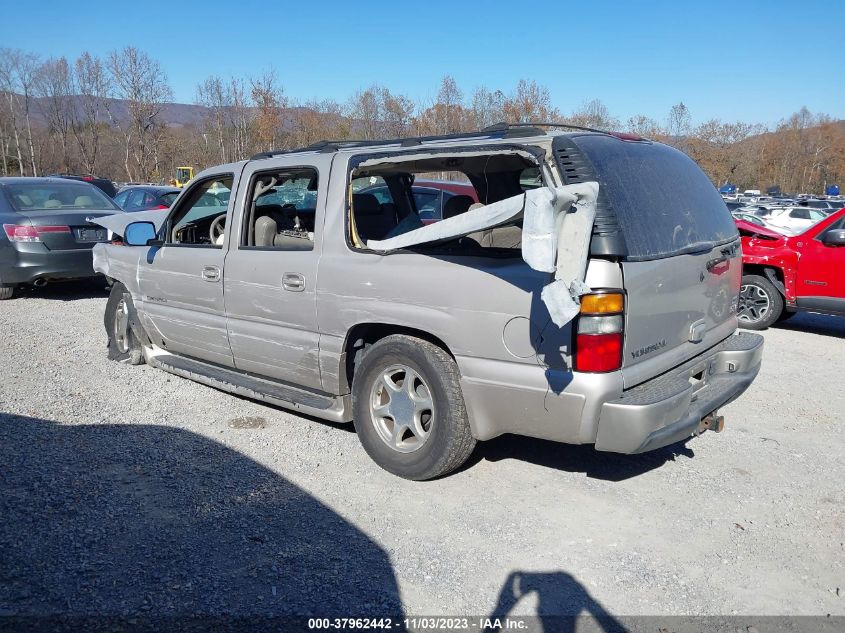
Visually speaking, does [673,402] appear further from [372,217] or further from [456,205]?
[372,217]

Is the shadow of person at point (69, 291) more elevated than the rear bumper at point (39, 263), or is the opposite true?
the rear bumper at point (39, 263)

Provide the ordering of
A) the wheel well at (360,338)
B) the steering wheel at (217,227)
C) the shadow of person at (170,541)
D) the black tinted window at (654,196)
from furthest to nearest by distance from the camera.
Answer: the steering wheel at (217,227), the wheel well at (360,338), the black tinted window at (654,196), the shadow of person at (170,541)

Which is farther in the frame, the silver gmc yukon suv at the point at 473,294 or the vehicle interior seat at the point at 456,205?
the vehicle interior seat at the point at 456,205

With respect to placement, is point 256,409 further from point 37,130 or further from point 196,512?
→ point 37,130

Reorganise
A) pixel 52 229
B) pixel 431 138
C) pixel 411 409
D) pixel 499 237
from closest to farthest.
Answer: pixel 411 409
pixel 431 138
pixel 499 237
pixel 52 229

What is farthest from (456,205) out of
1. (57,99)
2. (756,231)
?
(57,99)

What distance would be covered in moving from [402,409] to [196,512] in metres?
1.28

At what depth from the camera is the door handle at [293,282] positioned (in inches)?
171

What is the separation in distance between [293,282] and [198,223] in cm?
220

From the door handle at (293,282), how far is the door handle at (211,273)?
30.8 inches

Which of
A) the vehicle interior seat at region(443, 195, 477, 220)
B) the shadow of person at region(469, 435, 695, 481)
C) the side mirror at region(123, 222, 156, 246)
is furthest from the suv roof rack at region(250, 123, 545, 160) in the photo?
the shadow of person at region(469, 435, 695, 481)

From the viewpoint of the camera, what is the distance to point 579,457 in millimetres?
4410

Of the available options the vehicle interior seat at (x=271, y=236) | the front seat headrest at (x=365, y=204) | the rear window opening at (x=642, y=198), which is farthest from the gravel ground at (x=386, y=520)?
the front seat headrest at (x=365, y=204)

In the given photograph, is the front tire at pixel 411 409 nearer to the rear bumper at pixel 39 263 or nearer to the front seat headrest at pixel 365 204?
the front seat headrest at pixel 365 204
